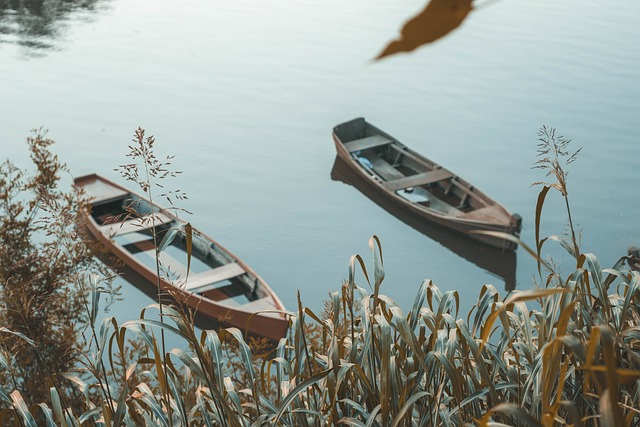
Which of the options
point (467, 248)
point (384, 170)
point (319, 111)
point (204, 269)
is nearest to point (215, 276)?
point (204, 269)

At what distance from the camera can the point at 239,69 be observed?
43.3 feet

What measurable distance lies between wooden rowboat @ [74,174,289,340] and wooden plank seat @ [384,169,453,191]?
2638 millimetres

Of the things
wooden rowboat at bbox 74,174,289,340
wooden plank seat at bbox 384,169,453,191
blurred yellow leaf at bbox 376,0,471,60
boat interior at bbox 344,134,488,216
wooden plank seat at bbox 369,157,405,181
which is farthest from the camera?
wooden plank seat at bbox 369,157,405,181

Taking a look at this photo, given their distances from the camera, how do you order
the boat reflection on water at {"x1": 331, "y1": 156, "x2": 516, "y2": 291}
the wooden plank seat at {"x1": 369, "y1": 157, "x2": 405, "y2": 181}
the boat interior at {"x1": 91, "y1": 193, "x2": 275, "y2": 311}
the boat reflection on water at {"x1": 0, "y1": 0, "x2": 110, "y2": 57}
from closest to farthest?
the boat interior at {"x1": 91, "y1": 193, "x2": 275, "y2": 311}, the boat reflection on water at {"x1": 331, "y1": 156, "x2": 516, "y2": 291}, the wooden plank seat at {"x1": 369, "y1": 157, "x2": 405, "y2": 181}, the boat reflection on water at {"x1": 0, "y1": 0, "x2": 110, "y2": 57}

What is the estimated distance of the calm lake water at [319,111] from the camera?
8.91 m

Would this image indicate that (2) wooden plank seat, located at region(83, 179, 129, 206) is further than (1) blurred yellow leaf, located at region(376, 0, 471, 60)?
Yes

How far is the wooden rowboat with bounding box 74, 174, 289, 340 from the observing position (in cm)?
697

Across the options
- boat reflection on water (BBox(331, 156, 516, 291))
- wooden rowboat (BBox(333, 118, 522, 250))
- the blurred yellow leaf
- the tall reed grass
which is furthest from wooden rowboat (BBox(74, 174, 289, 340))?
the blurred yellow leaf

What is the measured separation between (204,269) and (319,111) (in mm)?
4355

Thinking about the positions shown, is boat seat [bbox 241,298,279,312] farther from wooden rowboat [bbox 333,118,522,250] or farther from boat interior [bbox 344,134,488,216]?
boat interior [bbox 344,134,488,216]

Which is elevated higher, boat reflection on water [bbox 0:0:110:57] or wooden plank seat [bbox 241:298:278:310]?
boat reflection on water [bbox 0:0:110:57]

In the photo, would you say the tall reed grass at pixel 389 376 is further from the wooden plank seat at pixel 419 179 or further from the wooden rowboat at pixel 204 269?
the wooden plank seat at pixel 419 179

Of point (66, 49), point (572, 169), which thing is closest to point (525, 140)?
point (572, 169)

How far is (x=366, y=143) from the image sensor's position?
34.8 ft
